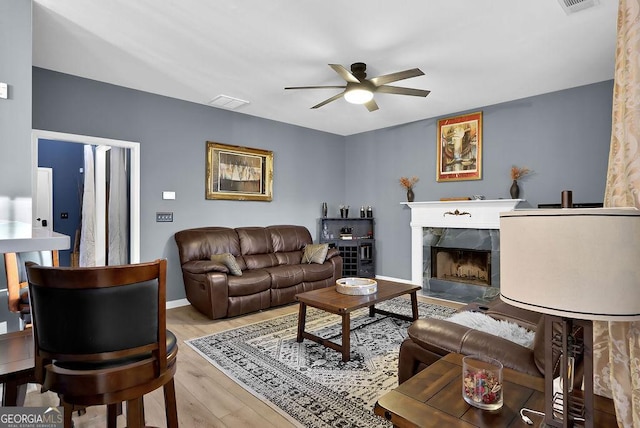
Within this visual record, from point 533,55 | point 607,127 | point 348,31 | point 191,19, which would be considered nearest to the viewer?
point 191,19

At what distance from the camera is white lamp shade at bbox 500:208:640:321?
2.60 feet

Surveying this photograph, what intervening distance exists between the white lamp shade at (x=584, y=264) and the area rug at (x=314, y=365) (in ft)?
5.07

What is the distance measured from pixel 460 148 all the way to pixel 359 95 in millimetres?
2332

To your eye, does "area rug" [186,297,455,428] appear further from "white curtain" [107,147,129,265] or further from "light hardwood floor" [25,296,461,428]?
"white curtain" [107,147,129,265]

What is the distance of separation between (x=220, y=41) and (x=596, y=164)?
4262mm

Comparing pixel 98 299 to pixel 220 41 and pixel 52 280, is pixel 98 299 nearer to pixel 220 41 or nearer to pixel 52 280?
A: pixel 52 280

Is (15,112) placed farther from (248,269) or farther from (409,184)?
(409,184)

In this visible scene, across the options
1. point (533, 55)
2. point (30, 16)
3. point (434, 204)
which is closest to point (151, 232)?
point (30, 16)

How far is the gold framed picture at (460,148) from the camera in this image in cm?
489

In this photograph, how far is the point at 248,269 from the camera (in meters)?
4.56

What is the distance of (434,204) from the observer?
512 centimetres

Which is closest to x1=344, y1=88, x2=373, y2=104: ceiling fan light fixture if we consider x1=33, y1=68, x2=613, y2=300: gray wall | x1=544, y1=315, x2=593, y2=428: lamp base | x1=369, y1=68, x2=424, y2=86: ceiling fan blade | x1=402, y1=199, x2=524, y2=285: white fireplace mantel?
x1=369, y1=68, x2=424, y2=86: ceiling fan blade

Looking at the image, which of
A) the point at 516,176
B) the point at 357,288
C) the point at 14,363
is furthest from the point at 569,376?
the point at 516,176

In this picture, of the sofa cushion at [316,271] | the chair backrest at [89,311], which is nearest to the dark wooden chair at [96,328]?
the chair backrest at [89,311]
